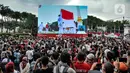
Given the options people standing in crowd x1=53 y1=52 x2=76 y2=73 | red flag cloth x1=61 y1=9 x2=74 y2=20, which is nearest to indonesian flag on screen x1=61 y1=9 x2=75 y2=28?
red flag cloth x1=61 y1=9 x2=74 y2=20

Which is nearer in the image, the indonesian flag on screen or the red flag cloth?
the indonesian flag on screen

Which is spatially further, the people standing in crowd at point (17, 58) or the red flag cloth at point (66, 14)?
the red flag cloth at point (66, 14)

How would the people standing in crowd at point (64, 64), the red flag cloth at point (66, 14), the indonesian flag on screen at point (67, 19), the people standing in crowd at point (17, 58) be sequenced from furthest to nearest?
1. the red flag cloth at point (66, 14)
2. the indonesian flag on screen at point (67, 19)
3. the people standing in crowd at point (17, 58)
4. the people standing in crowd at point (64, 64)

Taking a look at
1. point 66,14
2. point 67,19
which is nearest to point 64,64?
point 67,19

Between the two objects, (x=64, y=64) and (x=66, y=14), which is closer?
(x=64, y=64)

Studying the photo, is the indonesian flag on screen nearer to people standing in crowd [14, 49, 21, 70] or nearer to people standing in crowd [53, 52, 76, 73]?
people standing in crowd [14, 49, 21, 70]

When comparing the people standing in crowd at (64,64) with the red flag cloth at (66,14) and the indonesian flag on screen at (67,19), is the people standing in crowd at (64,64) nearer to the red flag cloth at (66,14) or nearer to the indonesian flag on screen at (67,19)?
the indonesian flag on screen at (67,19)

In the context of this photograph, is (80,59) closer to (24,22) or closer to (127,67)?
(127,67)

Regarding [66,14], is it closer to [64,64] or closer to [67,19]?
[67,19]

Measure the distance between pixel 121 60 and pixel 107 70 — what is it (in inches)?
97.2

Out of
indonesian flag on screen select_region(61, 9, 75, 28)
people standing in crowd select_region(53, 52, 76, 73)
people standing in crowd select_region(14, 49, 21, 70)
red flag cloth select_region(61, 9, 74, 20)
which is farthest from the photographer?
red flag cloth select_region(61, 9, 74, 20)

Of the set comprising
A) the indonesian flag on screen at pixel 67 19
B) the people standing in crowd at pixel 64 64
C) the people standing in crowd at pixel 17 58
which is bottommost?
the people standing in crowd at pixel 17 58

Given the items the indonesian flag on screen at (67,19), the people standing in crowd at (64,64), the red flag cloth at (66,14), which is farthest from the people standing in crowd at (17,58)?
the red flag cloth at (66,14)

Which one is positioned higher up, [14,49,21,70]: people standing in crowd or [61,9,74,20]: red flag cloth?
[61,9,74,20]: red flag cloth
